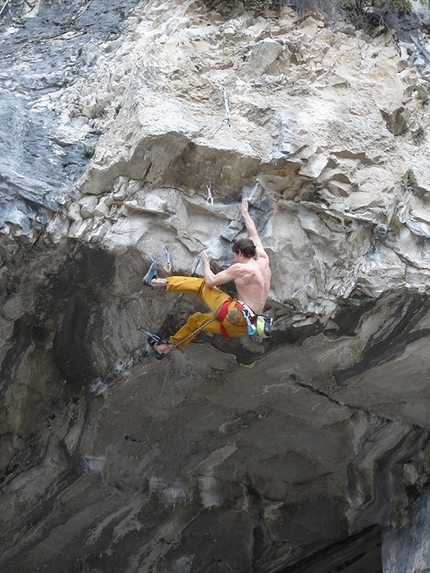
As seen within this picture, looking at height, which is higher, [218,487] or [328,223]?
[328,223]

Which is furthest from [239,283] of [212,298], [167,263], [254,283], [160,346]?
[160,346]

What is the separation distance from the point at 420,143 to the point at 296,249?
145cm

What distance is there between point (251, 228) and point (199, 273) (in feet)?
1.70

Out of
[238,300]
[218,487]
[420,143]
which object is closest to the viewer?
[238,300]

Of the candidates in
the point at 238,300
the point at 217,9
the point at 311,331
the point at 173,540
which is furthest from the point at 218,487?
the point at 217,9

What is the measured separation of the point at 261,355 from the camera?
5965mm

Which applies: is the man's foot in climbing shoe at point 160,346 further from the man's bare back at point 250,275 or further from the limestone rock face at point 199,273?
the man's bare back at point 250,275

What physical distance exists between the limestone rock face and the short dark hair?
0.30 meters

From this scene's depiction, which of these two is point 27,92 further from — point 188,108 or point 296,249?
point 296,249

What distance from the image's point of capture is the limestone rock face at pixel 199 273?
16.7ft

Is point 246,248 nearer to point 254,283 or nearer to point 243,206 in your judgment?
point 254,283

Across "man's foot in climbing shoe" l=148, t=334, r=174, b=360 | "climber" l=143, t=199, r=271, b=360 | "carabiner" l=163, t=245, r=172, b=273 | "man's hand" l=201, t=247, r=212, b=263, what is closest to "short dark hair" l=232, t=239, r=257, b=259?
"climber" l=143, t=199, r=271, b=360

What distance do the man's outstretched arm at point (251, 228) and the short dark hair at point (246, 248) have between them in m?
0.06

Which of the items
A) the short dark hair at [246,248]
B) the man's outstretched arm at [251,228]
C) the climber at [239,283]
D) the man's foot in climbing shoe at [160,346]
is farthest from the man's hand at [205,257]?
the man's foot in climbing shoe at [160,346]
